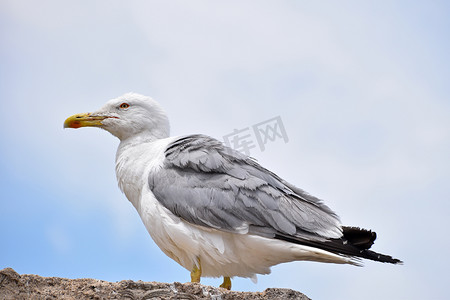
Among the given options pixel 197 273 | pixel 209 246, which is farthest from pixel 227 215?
pixel 197 273

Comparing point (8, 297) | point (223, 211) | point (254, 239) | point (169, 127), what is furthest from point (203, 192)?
point (8, 297)

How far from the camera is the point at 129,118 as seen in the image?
25.6ft

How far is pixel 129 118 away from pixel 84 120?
65cm

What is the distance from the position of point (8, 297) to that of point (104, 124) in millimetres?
3363

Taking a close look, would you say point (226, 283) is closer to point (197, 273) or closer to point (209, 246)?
point (197, 273)

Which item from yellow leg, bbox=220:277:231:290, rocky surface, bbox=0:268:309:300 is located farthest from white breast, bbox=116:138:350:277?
rocky surface, bbox=0:268:309:300

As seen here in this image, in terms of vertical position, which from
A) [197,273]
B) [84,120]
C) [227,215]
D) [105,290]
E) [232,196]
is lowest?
[105,290]

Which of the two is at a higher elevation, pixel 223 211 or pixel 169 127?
pixel 169 127

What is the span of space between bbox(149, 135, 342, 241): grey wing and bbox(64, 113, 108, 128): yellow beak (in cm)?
137

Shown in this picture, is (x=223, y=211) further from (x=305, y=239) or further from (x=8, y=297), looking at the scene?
(x=8, y=297)

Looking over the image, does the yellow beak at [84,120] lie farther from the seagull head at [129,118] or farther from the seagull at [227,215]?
the seagull at [227,215]

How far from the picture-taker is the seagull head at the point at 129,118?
779 centimetres

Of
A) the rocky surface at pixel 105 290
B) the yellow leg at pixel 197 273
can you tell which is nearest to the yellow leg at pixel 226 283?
the yellow leg at pixel 197 273

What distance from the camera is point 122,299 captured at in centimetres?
506
